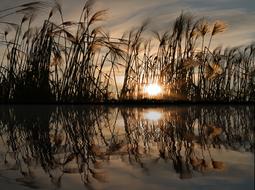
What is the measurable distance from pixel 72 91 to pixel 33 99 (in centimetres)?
40

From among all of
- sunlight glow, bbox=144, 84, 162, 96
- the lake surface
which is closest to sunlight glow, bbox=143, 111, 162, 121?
the lake surface

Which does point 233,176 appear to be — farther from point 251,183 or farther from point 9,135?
point 9,135

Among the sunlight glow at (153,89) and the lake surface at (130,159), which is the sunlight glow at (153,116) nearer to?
the lake surface at (130,159)

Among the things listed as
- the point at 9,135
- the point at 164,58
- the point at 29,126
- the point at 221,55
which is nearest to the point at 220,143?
the point at 9,135

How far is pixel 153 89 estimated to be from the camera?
4.77 meters

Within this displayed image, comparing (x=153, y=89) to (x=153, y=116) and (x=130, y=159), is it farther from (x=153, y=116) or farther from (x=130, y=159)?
(x=130, y=159)

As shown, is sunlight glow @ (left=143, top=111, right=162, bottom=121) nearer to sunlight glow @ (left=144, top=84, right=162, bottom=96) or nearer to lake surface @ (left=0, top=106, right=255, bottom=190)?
lake surface @ (left=0, top=106, right=255, bottom=190)

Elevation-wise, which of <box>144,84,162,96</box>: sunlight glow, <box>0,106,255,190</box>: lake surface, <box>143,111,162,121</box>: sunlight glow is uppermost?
<box>144,84,162,96</box>: sunlight glow

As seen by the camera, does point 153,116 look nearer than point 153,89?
Yes

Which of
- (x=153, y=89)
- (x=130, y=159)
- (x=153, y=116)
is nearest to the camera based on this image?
(x=130, y=159)

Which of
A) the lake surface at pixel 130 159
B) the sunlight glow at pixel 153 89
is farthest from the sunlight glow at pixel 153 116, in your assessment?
the sunlight glow at pixel 153 89

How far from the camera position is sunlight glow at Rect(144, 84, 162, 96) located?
15.3 feet

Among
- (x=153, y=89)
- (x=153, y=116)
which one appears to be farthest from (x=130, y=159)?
(x=153, y=89)

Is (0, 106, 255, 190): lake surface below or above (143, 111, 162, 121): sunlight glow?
below
